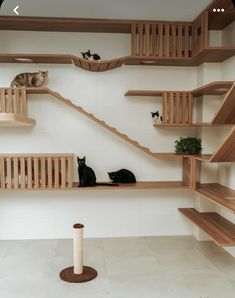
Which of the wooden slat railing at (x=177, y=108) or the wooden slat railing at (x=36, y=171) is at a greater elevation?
the wooden slat railing at (x=177, y=108)

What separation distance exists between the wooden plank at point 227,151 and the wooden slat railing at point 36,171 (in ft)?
4.69

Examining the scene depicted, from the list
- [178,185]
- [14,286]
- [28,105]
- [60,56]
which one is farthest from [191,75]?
[14,286]

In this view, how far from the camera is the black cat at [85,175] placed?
316cm

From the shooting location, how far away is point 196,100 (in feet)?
11.4

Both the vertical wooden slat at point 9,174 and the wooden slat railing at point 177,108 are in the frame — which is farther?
the wooden slat railing at point 177,108

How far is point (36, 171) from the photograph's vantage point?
307 centimetres

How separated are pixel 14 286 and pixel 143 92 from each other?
2132mm

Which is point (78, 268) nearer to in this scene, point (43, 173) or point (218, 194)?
point (43, 173)

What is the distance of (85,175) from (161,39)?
1.61m

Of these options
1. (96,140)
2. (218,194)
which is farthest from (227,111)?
(96,140)

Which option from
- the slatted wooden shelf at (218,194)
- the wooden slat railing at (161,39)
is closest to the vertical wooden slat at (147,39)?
the wooden slat railing at (161,39)

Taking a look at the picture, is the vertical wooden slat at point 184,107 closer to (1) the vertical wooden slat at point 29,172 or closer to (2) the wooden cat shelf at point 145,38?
(2) the wooden cat shelf at point 145,38

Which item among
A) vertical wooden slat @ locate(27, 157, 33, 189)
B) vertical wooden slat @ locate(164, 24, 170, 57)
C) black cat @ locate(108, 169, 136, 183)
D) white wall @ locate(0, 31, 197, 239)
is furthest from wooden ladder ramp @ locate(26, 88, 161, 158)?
vertical wooden slat @ locate(164, 24, 170, 57)

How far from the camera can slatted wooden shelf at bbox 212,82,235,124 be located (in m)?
2.08
